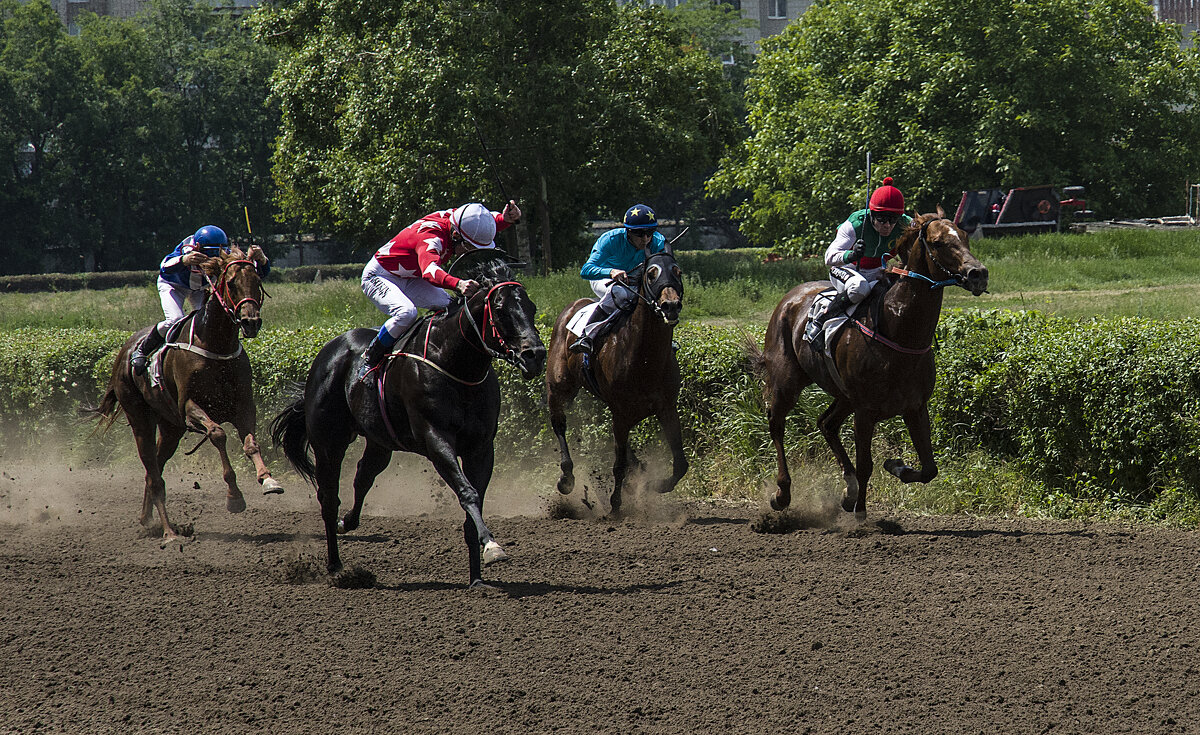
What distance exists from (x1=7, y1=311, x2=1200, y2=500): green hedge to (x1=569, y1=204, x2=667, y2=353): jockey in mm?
1303

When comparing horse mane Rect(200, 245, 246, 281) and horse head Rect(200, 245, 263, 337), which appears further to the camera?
horse mane Rect(200, 245, 246, 281)

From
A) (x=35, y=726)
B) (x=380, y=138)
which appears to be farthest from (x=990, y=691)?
(x=380, y=138)

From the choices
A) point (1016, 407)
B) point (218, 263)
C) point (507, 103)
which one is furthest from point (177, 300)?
point (507, 103)

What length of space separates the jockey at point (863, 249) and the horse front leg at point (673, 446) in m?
1.18

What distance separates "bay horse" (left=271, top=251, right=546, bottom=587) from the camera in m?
6.39

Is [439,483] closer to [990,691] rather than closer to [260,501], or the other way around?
[260,501]

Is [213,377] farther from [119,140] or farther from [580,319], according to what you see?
[119,140]

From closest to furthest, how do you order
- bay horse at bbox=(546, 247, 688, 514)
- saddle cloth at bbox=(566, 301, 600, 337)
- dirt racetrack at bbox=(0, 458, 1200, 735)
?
dirt racetrack at bbox=(0, 458, 1200, 735), bay horse at bbox=(546, 247, 688, 514), saddle cloth at bbox=(566, 301, 600, 337)

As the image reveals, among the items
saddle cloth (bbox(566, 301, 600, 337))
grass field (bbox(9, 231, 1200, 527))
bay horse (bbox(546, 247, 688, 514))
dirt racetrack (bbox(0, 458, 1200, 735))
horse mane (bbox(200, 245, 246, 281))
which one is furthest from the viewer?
saddle cloth (bbox(566, 301, 600, 337))

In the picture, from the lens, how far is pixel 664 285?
7879mm

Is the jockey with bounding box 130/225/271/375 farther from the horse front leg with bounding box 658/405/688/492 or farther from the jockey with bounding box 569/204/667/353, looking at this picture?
the horse front leg with bounding box 658/405/688/492

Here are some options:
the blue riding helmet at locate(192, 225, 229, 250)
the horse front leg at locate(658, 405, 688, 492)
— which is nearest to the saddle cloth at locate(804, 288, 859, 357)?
the horse front leg at locate(658, 405, 688, 492)

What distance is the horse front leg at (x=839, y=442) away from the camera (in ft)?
27.3

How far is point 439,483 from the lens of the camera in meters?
10.6
